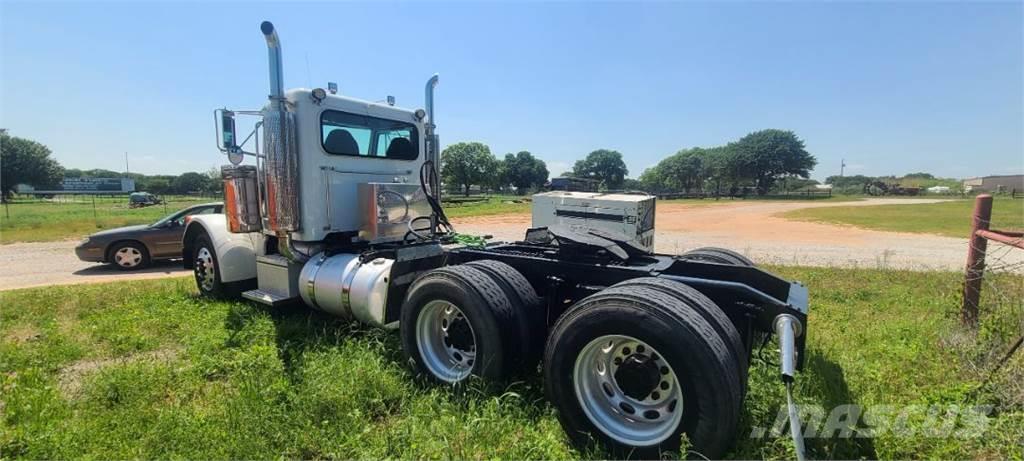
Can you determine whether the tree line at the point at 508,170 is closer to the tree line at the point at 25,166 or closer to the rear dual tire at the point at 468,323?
the tree line at the point at 25,166

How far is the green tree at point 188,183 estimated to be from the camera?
93.7 meters

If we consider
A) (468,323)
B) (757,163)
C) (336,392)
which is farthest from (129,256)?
(757,163)

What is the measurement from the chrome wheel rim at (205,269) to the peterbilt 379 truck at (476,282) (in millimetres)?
28

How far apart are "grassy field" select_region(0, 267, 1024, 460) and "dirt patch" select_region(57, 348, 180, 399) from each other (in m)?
0.02

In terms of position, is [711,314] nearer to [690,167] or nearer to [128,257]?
[128,257]

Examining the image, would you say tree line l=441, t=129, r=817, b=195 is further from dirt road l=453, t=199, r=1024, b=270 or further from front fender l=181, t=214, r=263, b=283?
front fender l=181, t=214, r=263, b=283

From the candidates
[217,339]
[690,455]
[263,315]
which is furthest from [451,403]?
[263,315]

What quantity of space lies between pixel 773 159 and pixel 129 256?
89.2m

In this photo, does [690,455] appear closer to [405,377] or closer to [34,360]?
[405,377]

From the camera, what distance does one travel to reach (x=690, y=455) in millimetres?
2430

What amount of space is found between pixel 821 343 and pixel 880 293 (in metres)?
3.32

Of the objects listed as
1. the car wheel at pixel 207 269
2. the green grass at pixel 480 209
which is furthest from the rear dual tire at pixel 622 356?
the green grass at pixel 480 209

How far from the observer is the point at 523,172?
336 feet

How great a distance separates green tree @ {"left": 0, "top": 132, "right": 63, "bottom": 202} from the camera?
59156 millimetres
